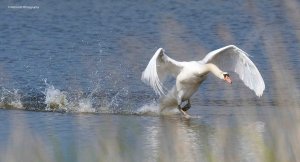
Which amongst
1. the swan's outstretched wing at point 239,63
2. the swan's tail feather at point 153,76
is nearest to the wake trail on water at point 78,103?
the swan's tail feather at point 153,76

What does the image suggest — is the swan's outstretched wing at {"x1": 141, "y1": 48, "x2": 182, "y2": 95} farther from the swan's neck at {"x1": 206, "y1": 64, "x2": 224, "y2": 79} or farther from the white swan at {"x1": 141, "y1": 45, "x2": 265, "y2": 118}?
the swan's neck at {"x1": 206, "y1": 64, "x2": 224, "y2": 79}

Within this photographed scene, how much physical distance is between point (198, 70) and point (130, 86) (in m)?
2.49

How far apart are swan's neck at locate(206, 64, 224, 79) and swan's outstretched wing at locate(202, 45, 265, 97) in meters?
0.24

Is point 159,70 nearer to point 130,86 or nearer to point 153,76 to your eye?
point 153,76

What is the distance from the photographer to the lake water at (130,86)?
6.76 meters

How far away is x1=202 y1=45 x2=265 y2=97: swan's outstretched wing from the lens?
40.8 ft

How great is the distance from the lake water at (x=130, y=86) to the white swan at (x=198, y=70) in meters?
0.24

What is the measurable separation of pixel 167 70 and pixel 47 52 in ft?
20.0

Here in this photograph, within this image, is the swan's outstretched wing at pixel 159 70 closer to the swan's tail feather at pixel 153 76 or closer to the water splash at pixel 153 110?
the swan's tail feather at pixel 153 76

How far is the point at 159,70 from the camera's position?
12867 mm

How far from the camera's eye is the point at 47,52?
61.1ft

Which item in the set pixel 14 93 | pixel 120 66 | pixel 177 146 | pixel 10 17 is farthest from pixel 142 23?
pixel 177 146

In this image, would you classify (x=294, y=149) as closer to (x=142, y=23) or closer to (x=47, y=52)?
(x=47, y=52)

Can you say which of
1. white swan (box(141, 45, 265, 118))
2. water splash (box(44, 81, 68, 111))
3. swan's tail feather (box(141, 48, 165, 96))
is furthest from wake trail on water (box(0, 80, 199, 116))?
swan's tail feather (box(141, 48, 165, 96))
